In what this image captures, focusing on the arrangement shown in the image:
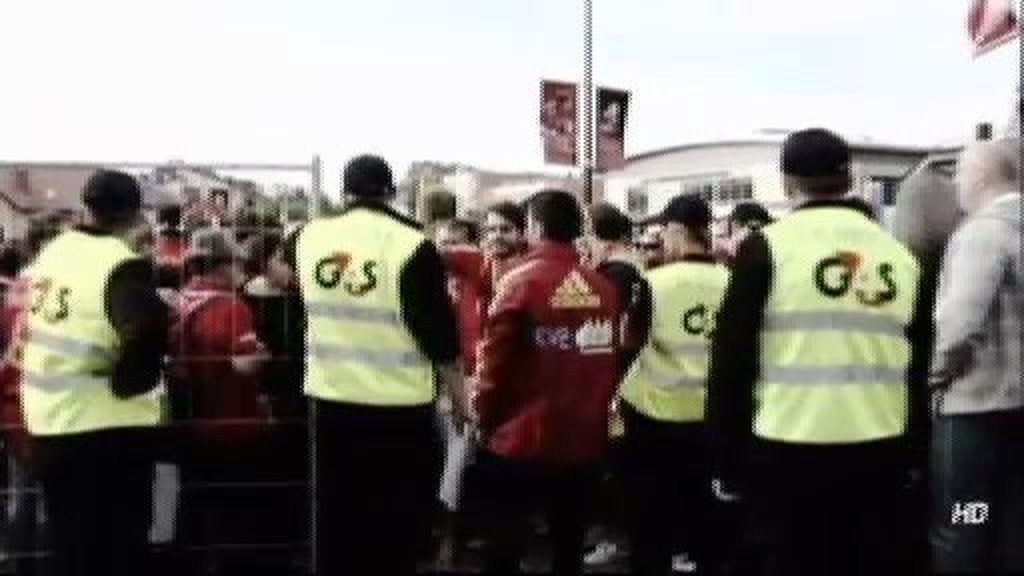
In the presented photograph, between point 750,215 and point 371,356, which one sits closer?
point 371,356

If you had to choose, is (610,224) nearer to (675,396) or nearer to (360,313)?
(675,396)

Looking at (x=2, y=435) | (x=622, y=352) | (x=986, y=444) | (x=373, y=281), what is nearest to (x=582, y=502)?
(x=622, y=352)

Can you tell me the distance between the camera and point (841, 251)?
5.20 meters

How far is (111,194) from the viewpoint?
6.45 m

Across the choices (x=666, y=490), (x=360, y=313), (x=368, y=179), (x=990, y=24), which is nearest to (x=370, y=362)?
(x=360, y=313)

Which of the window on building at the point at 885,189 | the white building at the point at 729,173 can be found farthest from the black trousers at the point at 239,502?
the window on building at the point at 885,189

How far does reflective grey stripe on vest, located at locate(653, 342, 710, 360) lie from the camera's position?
7.45m

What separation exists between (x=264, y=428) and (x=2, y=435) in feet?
4.34

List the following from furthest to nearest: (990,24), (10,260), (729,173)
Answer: (729,173), (990,24), (10,260)

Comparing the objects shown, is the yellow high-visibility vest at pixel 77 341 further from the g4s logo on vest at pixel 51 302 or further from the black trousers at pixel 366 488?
the black trousers at pixel 366 488

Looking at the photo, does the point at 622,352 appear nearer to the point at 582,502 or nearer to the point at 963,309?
the point at 582,502

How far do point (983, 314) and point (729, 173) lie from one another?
16.8 metres

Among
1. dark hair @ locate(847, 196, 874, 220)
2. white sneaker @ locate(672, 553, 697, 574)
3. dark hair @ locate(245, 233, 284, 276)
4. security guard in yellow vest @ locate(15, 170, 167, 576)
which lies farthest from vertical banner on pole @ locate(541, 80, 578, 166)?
dark hair @ locate(847, 196, 874, 220)

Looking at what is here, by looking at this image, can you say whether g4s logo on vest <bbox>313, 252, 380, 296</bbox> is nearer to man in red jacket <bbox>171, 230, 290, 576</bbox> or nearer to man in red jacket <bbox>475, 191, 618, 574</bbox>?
man in red jacket <bbox>475, 191, 618, 574</bbox>
